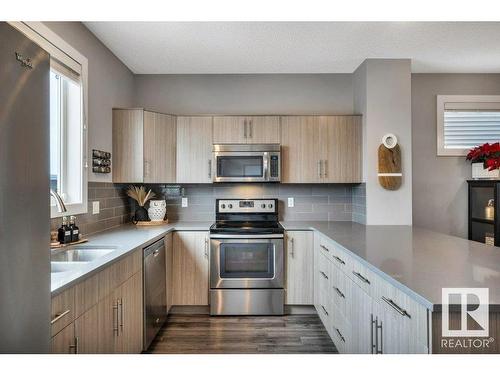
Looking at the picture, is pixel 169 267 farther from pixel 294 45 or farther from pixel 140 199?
pixel 294 45

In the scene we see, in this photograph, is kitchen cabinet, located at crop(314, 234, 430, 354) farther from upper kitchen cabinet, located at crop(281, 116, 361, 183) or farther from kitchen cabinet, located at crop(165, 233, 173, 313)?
kitchen cabinet, located at crop(165, 233, 173, 313)

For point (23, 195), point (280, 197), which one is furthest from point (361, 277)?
point (280, 197)

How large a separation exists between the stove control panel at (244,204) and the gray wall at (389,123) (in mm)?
1024

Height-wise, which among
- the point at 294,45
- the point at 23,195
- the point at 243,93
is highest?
the point at 294,45

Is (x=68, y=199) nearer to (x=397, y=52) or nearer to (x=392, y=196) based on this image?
(x=392, y=196)

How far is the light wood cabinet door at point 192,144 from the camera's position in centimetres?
340

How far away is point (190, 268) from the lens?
316cm

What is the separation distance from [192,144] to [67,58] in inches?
54.6

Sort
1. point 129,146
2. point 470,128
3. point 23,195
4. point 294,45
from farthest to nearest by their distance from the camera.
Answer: point 470,128, point 129,146, point 294,45, point 23,195

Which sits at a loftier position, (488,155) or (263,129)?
(263,129)

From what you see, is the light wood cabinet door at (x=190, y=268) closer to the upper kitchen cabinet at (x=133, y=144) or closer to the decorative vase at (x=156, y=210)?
the decorative vase at (x=156, y=210)

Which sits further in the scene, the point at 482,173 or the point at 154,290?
the point at 482,173

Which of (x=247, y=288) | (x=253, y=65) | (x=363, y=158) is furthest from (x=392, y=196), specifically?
(x=253, y=65)
